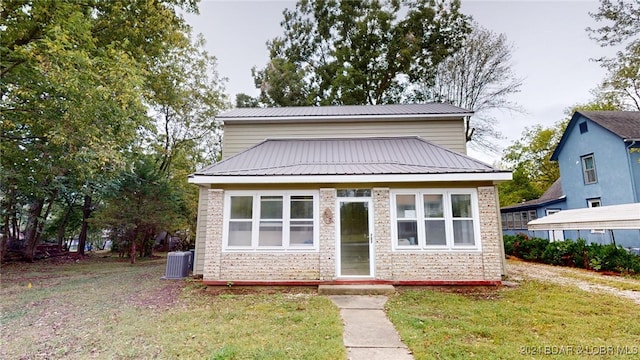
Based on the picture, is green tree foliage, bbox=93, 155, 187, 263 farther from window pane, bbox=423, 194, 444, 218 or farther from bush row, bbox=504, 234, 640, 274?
bush row, bbox=504, 234, 640, 274

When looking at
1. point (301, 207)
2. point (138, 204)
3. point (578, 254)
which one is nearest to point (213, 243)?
point (301, 207)

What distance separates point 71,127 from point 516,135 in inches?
1468

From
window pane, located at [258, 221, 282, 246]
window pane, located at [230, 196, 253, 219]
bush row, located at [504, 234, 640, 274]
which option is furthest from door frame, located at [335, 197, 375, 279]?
bush row, located at [504, 234, 640, 274]

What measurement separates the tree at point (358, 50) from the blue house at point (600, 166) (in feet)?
31.9

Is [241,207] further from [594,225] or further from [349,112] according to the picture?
[594,225]

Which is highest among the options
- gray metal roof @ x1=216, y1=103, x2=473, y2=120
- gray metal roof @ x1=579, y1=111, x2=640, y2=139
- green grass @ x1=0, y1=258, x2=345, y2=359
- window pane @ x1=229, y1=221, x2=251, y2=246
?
gray metal roof @ x1=579, y1=111, x2=640, y2=139

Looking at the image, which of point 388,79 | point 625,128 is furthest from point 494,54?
point 625,128

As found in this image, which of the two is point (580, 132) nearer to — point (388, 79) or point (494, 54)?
point (494, 54)

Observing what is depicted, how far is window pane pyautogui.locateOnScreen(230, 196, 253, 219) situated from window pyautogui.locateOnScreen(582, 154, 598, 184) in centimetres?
1780

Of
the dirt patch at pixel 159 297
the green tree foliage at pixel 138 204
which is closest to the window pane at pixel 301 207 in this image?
the dirt patch at pixel 159 297

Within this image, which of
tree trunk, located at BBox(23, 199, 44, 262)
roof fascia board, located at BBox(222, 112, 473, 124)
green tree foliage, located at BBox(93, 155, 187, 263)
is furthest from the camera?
tree trunk, located at BBox(23, 199, 44, 262)

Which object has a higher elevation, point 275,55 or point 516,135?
point 275,55

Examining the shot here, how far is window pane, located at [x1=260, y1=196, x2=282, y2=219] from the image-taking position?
28.3ft

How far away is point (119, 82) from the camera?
28.0 feet
